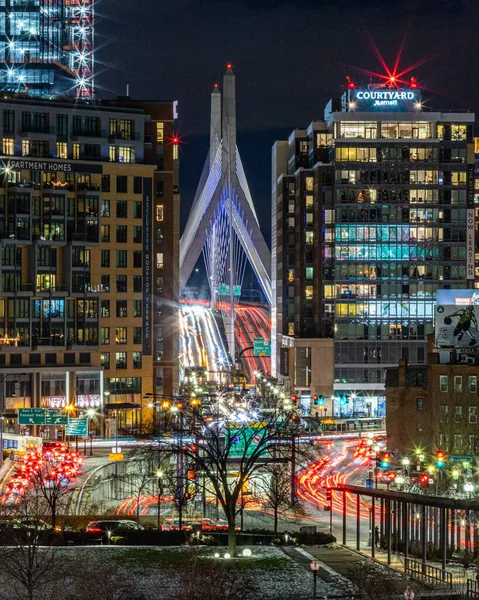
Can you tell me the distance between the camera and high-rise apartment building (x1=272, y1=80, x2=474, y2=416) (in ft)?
463

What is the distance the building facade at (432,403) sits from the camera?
9231cm

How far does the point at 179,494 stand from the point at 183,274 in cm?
10070

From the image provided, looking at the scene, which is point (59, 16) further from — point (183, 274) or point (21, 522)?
point (21, 522)

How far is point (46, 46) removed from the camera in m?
158

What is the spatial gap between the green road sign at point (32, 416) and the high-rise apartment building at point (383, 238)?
6035cm

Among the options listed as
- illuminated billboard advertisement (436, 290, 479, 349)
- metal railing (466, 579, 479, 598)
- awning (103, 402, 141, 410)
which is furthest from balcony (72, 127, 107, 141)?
metal railing (466, 579, 479, 598)

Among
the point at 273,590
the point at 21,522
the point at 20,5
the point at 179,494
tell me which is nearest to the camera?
the point at 273,590

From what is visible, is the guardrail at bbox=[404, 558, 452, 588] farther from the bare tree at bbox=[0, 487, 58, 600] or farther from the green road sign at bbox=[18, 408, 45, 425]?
the green road sign at bbox=[18, 408, 45, 425]

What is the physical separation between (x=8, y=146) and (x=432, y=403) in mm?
44301

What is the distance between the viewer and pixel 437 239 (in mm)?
141625

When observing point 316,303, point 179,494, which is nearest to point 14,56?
point 316,303

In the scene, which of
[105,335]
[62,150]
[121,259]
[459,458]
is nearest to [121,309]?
[105,335]

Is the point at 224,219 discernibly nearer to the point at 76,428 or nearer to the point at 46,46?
the point at 46,46

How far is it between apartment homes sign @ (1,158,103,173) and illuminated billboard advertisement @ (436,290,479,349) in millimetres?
34225
